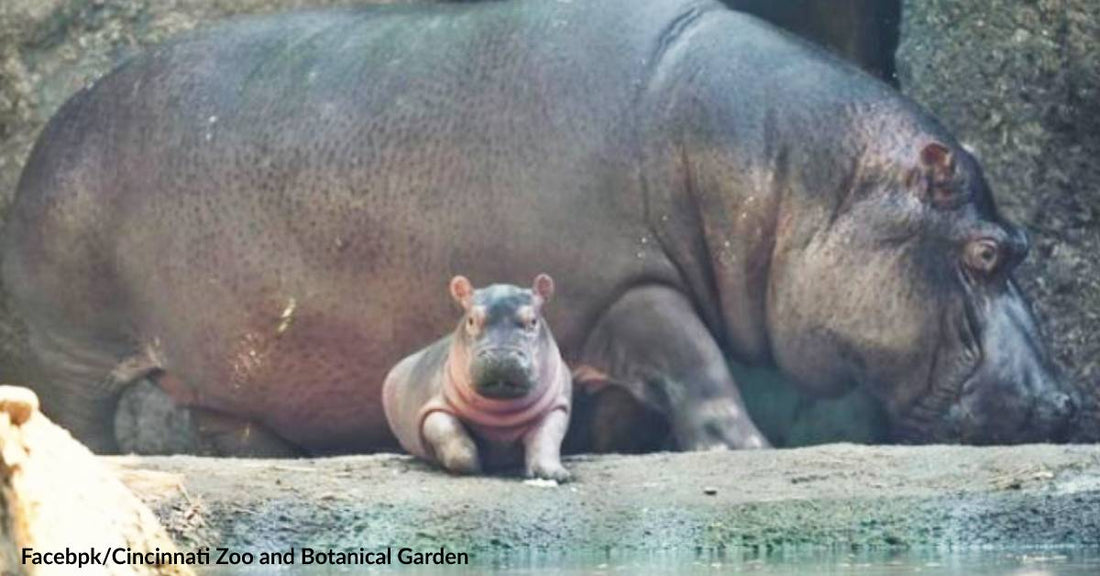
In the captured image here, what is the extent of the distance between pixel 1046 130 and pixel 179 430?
2.98 metres

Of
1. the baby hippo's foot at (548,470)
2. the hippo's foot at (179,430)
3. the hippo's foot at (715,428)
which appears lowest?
the hippo's foot at (179,430)

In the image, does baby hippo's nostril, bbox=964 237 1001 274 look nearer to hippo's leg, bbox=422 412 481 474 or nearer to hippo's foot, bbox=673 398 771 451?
hippo's foot, bbox=673 398 771 451

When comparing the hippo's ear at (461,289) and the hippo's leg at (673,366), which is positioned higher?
the hippo's ear at (461,289)

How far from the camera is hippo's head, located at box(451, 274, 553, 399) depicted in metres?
8.67

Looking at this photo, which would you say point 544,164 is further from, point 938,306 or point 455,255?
point 938,306

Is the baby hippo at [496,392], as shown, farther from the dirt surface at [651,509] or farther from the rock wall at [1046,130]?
the rock wall at [1046,130]

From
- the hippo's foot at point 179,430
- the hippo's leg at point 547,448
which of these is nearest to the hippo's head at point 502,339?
the hippo's leg at point 547,448

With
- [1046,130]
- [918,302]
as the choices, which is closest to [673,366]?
[918,302]

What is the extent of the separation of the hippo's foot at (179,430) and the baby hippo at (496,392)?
140cm

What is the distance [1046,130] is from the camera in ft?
33.7

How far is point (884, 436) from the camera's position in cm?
1002

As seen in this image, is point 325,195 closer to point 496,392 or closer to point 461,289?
point 461,289

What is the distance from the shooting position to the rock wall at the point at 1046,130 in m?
10.2

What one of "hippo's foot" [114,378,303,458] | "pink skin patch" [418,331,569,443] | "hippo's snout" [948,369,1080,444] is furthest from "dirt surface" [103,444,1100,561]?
"hippo's foot" [114,378,303,458]
